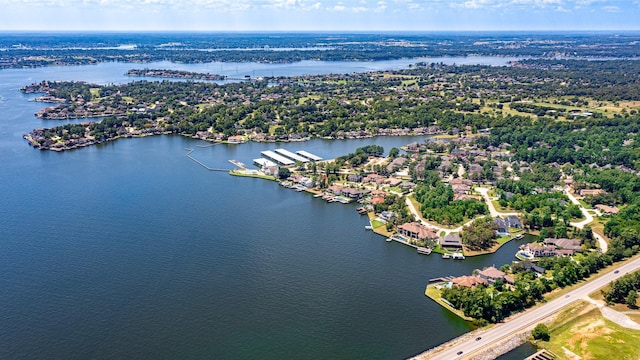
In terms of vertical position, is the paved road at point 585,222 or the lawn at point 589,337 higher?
the paved road at point 585,222

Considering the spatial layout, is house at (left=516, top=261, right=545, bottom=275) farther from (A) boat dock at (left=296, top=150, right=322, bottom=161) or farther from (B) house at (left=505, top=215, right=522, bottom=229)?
(A) boat dock at (left=296, top=150, right=322, bottom=161)

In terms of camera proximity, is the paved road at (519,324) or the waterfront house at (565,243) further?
the waterfront house at (565,243)

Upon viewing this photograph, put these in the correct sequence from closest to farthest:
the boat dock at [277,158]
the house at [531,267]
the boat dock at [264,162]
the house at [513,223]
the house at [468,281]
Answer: the house at [468,281] → the house at [531,267] → the house at [513,223] → the boat dock at [264,162] → the boat dock at [277,158]

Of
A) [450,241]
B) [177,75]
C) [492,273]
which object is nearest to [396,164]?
[450,241]

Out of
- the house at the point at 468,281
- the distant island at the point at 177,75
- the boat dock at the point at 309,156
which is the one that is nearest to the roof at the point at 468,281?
the house at the point at 468,281

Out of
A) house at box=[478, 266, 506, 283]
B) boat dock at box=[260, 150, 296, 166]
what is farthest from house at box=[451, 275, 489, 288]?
boat dock at box=[260, 150, 296, 166]

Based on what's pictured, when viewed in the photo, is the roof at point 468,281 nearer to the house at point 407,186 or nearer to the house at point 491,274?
the house at point 491,274

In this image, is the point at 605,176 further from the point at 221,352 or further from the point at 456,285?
the point at 221,352
